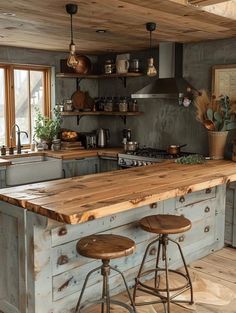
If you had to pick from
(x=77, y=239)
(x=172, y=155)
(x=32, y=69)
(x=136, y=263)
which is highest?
(x=32, y=69)

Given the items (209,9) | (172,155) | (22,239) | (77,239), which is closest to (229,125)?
(172,155)

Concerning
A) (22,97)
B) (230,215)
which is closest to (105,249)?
(230,215)

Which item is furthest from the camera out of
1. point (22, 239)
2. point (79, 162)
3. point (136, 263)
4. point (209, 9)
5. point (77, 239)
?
point (79, 162)

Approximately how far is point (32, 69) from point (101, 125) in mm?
1310

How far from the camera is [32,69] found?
5.37 meters

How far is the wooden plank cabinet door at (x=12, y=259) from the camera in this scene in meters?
2.50

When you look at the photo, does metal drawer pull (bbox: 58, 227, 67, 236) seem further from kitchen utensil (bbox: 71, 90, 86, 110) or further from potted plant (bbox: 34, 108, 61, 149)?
kitchen utensil (bbox: 71, 90, 86, 110)

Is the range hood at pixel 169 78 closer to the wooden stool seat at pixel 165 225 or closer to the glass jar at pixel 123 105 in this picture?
the glass jar at pixel 123 105

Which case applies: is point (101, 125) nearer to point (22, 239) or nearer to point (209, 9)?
point (209, 9)

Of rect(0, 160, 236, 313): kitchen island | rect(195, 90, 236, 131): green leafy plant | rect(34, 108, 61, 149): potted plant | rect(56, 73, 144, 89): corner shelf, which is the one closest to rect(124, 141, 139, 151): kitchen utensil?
rect(56, 73, 144, 89): corner shelf

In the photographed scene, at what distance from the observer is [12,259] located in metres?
2.59

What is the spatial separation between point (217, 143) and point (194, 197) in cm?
87

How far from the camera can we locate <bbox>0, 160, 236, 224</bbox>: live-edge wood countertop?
7.30 ft

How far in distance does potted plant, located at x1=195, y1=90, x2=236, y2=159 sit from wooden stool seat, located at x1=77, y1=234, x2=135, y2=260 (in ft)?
6.83
